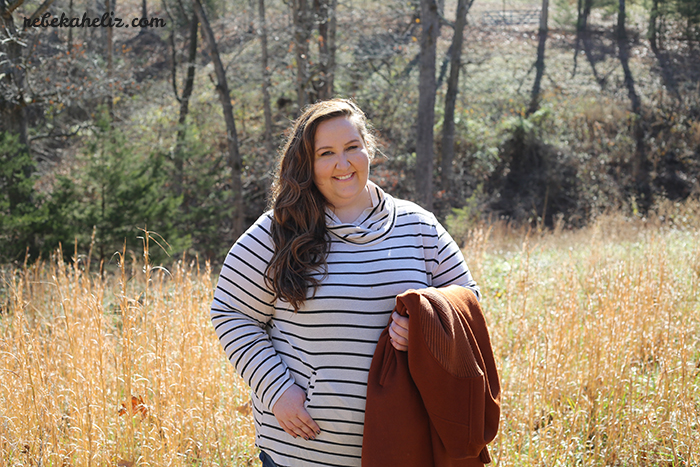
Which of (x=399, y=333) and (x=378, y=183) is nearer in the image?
(x=399, y=333)

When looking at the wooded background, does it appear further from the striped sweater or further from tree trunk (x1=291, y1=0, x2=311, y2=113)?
the striped sweater

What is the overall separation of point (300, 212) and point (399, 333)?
1.84 feet

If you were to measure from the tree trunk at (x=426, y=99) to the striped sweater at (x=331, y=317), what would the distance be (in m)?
8.90

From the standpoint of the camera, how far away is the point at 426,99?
34.6ft

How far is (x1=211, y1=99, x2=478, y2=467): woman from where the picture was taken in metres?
1.78

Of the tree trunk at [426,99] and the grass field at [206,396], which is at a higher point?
the tree trunk at [426,99]

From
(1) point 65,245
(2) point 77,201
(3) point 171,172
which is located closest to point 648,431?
(1) point 65,245

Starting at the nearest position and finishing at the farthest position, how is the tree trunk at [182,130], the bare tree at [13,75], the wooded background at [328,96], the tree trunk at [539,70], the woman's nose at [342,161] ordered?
1. the woman's nose at [342,161]
2. the bare tree at [13,75]
3. the wooded background at [328,96]
4. the tree trunk at [182,130]
5. the tree trunk at [539,70]

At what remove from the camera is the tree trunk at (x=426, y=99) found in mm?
9891

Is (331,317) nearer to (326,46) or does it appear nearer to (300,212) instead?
(300,212)

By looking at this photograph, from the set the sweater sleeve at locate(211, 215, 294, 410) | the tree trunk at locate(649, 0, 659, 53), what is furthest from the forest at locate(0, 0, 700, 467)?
the sweater sleeve at locate(211, 215, 294, 410)

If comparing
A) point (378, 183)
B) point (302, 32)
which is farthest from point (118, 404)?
point (378, 183)

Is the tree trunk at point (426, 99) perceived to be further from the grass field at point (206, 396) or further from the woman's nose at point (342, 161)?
the woman's nose at point (342, 161)

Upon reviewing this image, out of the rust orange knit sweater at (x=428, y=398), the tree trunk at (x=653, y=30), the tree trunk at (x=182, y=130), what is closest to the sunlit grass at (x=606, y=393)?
the rust orange knit sweater at (x=428, y=398)
